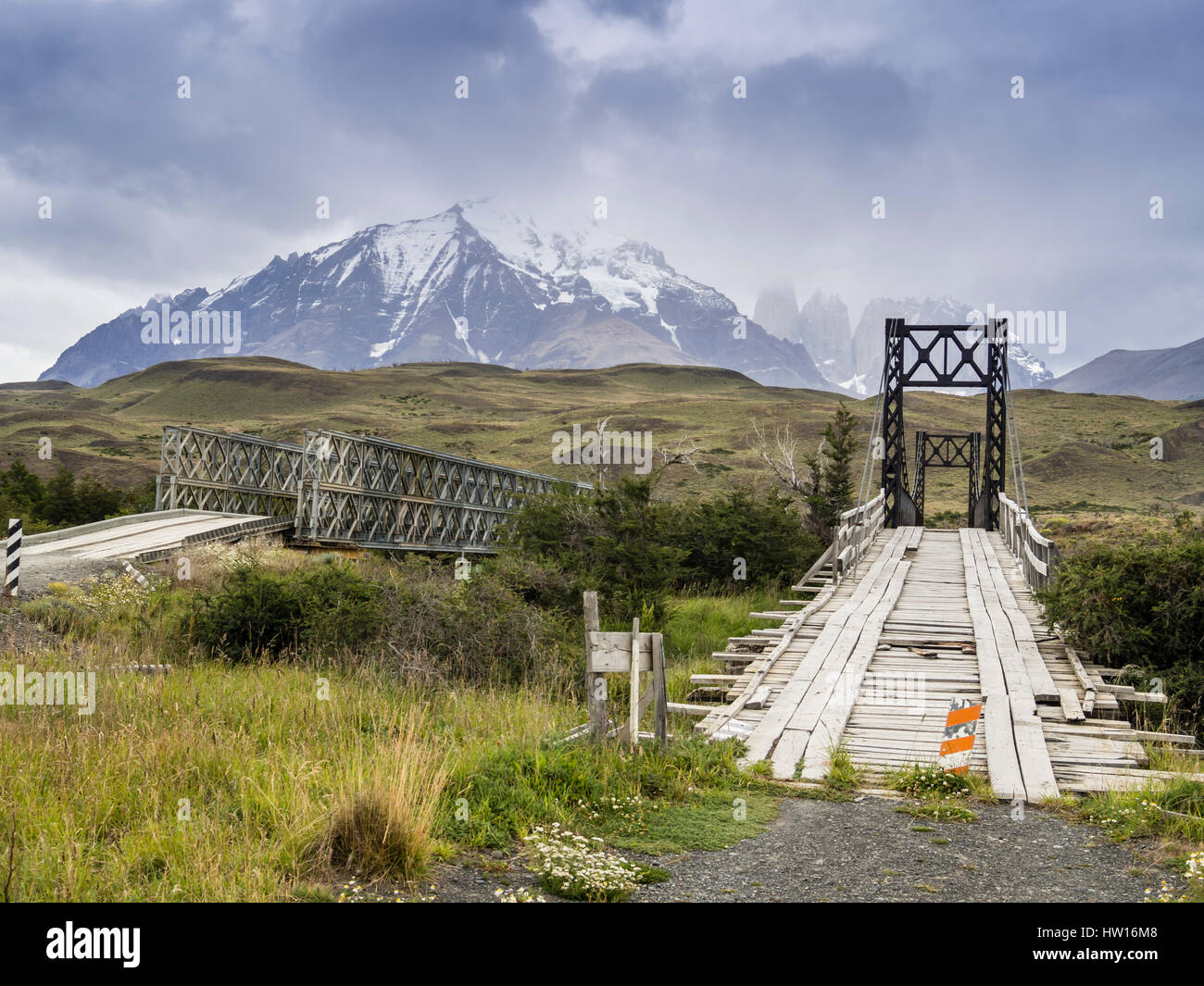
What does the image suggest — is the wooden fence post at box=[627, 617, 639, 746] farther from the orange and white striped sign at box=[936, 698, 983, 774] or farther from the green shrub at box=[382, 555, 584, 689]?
the green shrub at box=[382, 555, 584, 689]

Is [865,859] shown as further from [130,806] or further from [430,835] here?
[130,806]

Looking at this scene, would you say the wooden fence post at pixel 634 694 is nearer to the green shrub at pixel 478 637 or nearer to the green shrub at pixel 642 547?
the green shrub at pixel 478 637

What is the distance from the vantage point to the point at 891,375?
31812mm

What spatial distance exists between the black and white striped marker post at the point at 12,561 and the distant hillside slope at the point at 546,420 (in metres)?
16.5

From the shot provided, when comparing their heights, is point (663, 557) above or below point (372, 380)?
below

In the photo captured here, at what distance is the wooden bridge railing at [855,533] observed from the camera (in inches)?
715

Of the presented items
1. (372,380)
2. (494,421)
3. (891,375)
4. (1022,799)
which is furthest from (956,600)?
(372,380)

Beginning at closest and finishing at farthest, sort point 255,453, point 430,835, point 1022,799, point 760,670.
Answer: point 430,835
point 1022,799
point 760,670
point 255,453

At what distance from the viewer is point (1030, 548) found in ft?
56.8

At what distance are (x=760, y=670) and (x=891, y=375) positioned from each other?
892 inches

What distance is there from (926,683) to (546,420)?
296ft

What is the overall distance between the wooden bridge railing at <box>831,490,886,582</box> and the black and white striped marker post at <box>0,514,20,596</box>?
1454 centimetres

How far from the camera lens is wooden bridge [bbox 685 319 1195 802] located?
8406mm

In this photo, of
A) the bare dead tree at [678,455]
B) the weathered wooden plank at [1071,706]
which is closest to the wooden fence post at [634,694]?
the weathered wooden plank at [1071,706]
